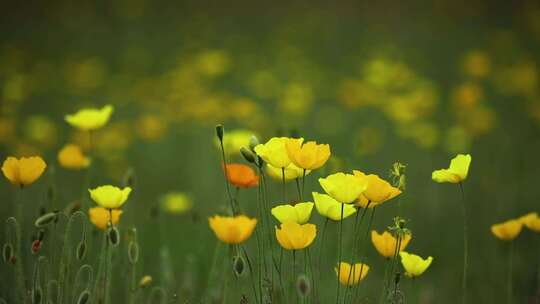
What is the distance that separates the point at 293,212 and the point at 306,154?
0.45 feet

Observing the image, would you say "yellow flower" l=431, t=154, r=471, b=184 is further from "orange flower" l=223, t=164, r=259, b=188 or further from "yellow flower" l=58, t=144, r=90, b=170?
"yellow flower" l=58, t=144, r=90, b=170

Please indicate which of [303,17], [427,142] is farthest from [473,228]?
[303,17]

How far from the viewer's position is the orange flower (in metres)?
1.86

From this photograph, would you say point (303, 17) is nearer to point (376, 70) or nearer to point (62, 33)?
point (62, 33)

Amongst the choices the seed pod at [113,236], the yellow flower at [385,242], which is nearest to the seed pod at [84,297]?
the seed pod at [113,236]

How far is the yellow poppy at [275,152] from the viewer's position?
5.33 ft

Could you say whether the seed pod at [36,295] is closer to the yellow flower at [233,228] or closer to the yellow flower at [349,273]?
the yellow flower at [233,228]

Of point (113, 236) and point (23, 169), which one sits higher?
point (23, 169)

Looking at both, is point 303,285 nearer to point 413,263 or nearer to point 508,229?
point 413,263

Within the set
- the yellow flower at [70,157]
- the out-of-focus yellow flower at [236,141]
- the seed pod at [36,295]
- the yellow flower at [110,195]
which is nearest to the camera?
the seed pod at [36,295]

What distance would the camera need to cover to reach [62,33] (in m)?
7.57

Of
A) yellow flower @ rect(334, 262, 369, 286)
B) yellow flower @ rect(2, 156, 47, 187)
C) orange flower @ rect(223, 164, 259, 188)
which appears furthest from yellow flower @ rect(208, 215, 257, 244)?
yellow flower @ rect(2, 156, 47, 187)

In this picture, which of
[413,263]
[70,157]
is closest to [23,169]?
[70,157]

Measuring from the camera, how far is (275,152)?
1622mm
